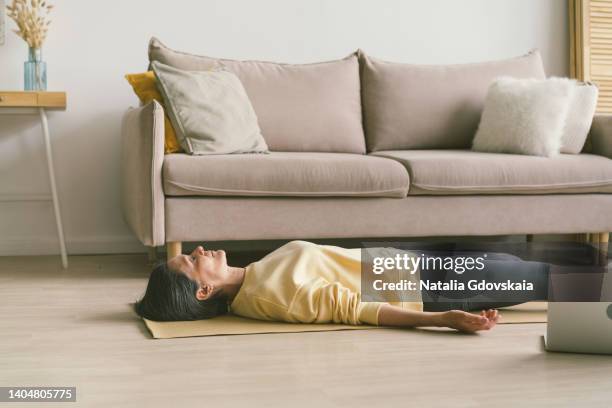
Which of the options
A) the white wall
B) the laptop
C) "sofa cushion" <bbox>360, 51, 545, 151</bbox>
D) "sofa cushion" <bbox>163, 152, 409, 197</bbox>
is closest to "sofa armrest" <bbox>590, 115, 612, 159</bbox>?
"sofa cushion" <bbox>360, 51, 545, 151</bbox>

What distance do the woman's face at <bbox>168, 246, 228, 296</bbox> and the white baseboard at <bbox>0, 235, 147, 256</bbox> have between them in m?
1.86

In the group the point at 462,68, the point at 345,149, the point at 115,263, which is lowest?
the point at 115,263

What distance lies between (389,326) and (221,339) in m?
0.51

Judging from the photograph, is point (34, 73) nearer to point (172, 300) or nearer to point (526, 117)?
point (172, 300)

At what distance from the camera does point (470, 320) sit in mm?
2309

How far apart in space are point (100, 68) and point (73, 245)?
914mm

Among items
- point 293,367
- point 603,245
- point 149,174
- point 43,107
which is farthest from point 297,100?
point 293,367

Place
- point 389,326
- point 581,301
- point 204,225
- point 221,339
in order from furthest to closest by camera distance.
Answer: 1. point 204,225
2. point 389,326
3. point 221,339
4. point 581,301

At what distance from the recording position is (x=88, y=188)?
423 cm

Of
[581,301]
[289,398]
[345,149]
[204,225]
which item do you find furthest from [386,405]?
[345,149]

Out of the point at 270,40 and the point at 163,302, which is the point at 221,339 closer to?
the point at 163,302

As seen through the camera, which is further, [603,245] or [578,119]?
[578,119]

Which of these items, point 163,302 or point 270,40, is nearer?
point 163,302

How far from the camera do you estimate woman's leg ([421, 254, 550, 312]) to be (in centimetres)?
247
